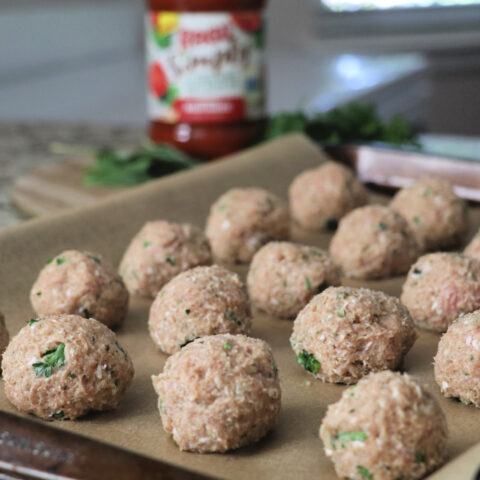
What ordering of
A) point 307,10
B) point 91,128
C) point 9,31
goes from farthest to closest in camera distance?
point 307,10
point 9,31
point 91,128

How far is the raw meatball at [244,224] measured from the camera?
2.23 meters

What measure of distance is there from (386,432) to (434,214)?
1.18 metres

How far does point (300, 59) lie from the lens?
19.6ft

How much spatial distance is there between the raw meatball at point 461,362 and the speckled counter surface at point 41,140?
169cm

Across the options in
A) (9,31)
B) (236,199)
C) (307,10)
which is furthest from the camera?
(307,10)

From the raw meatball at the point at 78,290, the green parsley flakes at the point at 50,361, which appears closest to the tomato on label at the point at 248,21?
the raw meatball at the point at 78,290

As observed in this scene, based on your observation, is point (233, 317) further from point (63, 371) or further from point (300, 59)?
point (300, 59)

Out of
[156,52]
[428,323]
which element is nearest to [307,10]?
[156,52]

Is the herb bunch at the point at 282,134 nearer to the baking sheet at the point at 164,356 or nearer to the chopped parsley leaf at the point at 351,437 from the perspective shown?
the baking sheet at the point at 164,356

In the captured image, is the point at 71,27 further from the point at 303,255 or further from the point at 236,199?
the point at 303,255

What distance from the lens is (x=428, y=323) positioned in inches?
72.3

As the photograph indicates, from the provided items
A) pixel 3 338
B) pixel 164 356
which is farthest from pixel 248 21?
pixel 3 338

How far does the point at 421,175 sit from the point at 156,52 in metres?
0.92

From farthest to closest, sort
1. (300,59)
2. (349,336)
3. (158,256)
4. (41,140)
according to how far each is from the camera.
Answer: (300,59) → (41,140) → (158,256) → (349,336)
